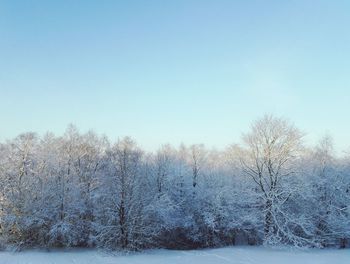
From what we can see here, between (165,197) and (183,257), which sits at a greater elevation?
(165,197)

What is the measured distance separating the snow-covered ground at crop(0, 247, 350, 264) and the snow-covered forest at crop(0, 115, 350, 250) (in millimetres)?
1674

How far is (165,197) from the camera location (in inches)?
1325

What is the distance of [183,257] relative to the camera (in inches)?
1026

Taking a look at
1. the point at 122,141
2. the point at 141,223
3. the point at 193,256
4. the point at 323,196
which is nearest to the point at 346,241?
the point at 323,196

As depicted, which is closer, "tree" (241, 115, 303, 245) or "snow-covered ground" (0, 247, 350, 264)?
"snow-covered ground" (0, 247, 350, 264)

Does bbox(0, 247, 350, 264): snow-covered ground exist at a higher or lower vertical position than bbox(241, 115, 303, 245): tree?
lower

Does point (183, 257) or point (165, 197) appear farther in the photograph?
point (165, 197)

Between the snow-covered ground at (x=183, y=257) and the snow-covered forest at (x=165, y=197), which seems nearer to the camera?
the snow-covered ground at (x=183, y=257)

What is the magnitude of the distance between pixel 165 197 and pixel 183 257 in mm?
8298

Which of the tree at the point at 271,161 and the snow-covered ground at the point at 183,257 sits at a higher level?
the tree at the point at 271,161

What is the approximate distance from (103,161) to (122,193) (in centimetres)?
476

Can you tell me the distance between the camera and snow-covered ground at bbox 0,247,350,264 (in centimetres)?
2467

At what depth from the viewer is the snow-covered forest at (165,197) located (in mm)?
29906

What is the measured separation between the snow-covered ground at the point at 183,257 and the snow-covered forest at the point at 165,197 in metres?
1.67
